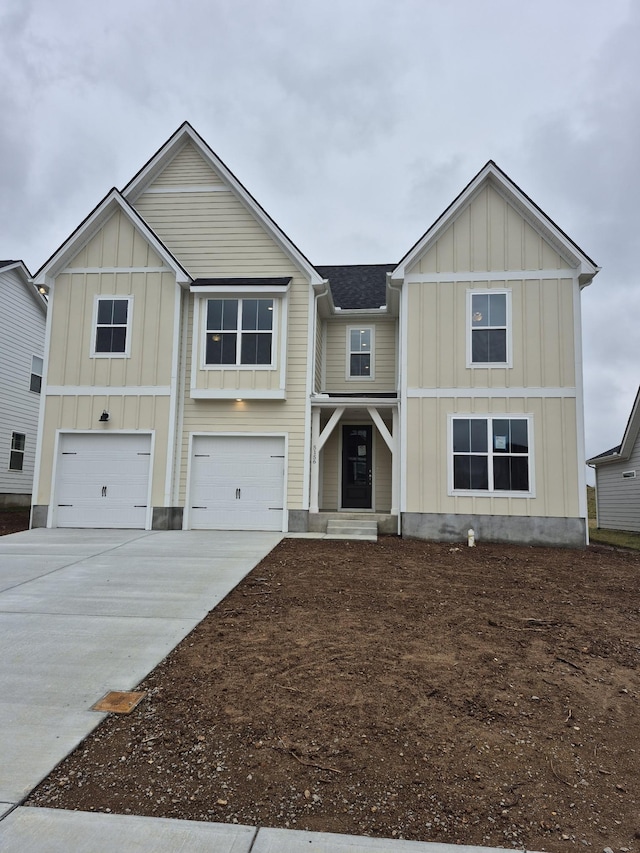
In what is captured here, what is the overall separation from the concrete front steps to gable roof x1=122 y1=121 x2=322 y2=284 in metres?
5.80

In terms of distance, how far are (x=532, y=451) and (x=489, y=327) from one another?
2.99 m

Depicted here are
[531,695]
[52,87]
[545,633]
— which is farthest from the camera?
[52,87]

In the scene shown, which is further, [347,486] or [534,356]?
[347,486]

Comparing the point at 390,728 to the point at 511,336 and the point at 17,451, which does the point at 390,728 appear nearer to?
the point at 511,336

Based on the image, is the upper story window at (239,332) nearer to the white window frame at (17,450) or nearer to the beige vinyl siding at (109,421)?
the beige vinyl siding at (109,421)

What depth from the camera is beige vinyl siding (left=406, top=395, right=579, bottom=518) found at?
10.7 metres

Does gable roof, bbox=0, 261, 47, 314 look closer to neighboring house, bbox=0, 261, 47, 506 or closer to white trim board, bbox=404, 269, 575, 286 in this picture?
neighboring house, bbox=0, 261, 47, 506

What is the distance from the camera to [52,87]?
64.5ft

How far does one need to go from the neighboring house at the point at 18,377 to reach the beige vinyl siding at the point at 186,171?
817 centimetres

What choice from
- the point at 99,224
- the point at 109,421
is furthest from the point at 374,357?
the point at 99,224

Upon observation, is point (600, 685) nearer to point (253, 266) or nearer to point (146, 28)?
point (253, 266)

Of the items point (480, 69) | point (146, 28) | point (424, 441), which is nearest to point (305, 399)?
point (424, 441)

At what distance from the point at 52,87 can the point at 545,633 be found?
82.3 feet

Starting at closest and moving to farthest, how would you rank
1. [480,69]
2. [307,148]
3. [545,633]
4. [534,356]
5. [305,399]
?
[545,633] < [534,356] < [305,399] < [480,69] < [307,148]
